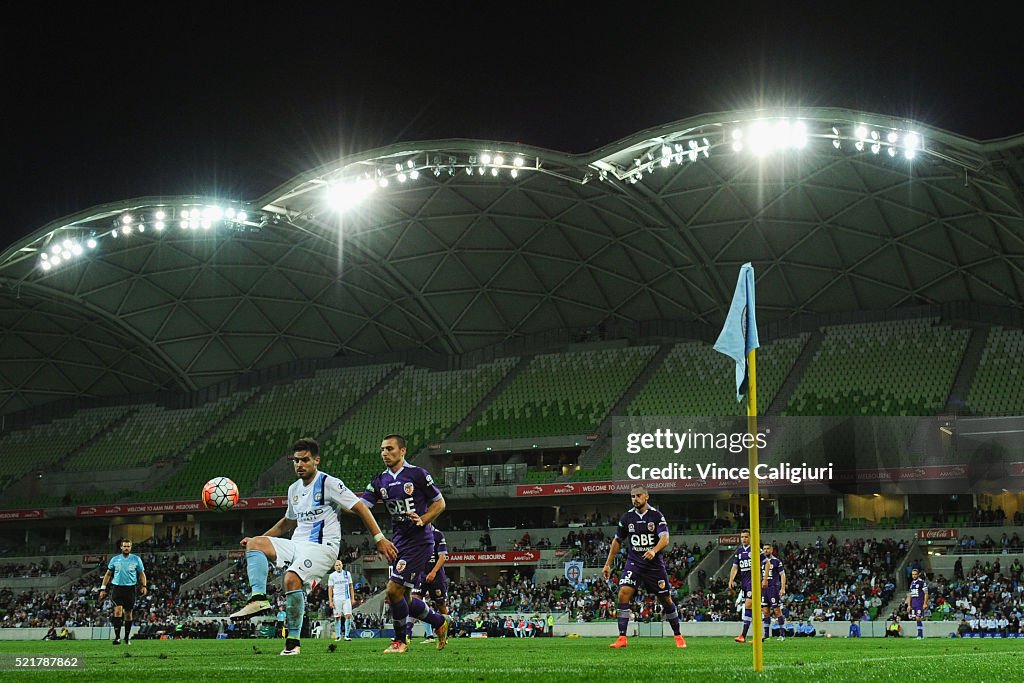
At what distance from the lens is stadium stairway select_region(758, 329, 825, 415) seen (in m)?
53.0

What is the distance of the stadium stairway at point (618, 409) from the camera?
54.4 metres

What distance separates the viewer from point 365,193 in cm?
4616

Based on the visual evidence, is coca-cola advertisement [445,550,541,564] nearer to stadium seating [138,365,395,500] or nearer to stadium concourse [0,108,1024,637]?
stadium concourse [0,108,1024,637]

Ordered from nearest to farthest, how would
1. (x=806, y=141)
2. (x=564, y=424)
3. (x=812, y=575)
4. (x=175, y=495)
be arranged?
(x=806, y=141) → (x=812, y=575) → (x=564, y=424) → (x=175, y=495)

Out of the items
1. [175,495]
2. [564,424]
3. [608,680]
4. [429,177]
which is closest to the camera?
[608,680]

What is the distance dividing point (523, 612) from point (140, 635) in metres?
16.3

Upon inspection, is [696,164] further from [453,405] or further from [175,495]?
[175,495]

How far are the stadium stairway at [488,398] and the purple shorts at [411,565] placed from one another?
144 ft

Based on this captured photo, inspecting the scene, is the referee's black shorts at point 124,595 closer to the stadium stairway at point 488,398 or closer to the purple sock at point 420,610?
the purple sock at point 420,610

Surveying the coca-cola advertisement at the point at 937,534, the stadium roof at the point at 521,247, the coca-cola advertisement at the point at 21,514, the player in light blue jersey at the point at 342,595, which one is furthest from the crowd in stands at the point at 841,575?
the coca-cola advertisement at the point at 21,514

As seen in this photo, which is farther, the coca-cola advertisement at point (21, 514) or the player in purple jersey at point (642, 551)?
the coca-cola advertisement at point (21, 514)

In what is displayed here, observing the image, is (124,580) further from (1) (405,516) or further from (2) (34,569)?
(2) (34,569)

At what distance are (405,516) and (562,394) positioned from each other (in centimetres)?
4495

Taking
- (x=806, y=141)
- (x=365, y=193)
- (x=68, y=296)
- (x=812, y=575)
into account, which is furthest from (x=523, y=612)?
(x=68, y=296)
